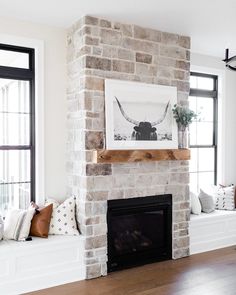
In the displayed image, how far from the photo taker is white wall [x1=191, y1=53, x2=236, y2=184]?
19.3ft

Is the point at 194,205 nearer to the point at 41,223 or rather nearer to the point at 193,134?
the point at 193,134

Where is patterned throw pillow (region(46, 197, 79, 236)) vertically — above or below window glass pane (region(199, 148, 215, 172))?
below

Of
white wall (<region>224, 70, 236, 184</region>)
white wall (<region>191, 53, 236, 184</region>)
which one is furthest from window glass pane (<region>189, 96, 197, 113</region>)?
white wall (<region>224, 70, 236, 184</region>)

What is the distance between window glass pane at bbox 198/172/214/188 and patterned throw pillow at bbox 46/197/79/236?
2612 millimetres

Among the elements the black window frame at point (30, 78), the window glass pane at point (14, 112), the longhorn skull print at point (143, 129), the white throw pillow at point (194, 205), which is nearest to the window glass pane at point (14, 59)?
the black window frame at point (30, 78)

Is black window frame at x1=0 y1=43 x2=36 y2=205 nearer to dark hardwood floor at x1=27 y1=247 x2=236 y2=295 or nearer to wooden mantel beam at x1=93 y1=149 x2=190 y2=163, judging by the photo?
wooden mantel beam at x1=93 y1=149 x2=190 y2=163

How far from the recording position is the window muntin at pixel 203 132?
568 centimetres

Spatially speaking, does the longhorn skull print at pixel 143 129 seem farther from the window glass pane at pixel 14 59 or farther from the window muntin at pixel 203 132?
the window muntin at pixel 203 132

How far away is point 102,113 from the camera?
4062 mm

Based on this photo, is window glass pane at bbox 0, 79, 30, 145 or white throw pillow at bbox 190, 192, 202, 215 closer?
window glass pane at bbox 0, 79, 30, 145

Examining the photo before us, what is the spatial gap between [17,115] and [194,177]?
308cm

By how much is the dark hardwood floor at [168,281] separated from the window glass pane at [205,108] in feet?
7.87

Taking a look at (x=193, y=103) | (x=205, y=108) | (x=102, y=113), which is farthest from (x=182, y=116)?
(x=205, y=108)

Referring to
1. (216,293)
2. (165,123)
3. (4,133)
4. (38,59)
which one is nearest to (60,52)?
(38,59)
